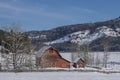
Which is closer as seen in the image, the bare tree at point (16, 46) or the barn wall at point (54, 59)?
the bare tree at point (16, 46)

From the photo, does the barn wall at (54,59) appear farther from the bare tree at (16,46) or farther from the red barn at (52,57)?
the bare tree at (16,46)

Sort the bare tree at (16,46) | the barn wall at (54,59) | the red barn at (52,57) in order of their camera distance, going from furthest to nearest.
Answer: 1. the barn wall at (54,59)
2. the red barn at (52,57)
3. the bare tree at (16,46)

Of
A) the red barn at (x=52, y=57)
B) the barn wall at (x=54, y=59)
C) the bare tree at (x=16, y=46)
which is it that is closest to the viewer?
the bare tree at (x=16, y=46)

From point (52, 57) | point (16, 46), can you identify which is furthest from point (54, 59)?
point (16, 46)

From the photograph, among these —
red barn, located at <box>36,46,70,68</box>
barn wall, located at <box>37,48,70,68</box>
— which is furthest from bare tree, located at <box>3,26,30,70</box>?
barn wall, located at <box>37,48,70,68</box>

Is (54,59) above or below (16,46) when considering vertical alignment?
below

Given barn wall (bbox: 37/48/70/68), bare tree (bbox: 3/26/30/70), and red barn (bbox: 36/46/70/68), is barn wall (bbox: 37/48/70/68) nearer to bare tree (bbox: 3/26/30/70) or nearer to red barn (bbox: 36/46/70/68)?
red barn (bbox: 36/46/70/68)

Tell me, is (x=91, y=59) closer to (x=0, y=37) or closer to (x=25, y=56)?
(x=0, y=37)

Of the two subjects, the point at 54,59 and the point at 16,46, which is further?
the point at 54,59

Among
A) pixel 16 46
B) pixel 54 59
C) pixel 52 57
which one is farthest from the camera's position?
pixel 54 59

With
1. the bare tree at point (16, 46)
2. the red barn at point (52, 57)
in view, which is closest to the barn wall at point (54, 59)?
the red barn at point (52, 57)

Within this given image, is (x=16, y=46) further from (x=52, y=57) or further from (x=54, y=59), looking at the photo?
(x=54, y=59)

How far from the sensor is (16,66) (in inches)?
2157
